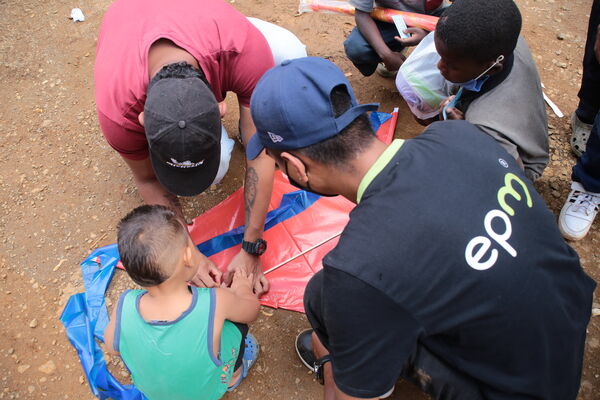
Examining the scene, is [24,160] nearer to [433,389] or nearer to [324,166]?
[324,166]

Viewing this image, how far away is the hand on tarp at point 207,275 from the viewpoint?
2.30 m

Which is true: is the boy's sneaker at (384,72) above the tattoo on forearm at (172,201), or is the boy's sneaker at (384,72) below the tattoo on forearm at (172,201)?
below

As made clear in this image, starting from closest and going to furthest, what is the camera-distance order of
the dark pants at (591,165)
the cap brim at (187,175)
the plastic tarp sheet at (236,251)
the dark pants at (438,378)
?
1. the dark pants at (438,378)
2. the cap brim at (187,175)
3. the plastic tarp sheet at (236,251)
4. the dark pants at (591,165)

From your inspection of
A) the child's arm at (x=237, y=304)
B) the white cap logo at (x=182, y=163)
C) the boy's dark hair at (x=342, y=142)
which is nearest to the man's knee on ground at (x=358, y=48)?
the white cap logo at (x=182, y=163)

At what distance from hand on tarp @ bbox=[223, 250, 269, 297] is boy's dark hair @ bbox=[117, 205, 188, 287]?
773 mm

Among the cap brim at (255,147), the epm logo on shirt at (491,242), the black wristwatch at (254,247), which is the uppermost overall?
the cap brim at (255,147)

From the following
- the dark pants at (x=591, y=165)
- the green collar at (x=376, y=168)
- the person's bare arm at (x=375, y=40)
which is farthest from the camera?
the person's bare arm at (x=375, y=40)

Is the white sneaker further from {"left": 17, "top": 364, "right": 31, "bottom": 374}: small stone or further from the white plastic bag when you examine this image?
{"left": 17, "top": 364, "right": 31, "bottom": 374}: small stone

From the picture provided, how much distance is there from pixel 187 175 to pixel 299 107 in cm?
82

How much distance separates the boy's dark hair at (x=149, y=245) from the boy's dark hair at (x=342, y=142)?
1.94 ft

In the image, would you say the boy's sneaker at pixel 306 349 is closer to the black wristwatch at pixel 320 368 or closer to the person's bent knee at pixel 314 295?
the black wristwatch at pixel 320 368

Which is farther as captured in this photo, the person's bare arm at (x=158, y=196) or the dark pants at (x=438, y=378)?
the person's bare arm at (x=158, y=196)

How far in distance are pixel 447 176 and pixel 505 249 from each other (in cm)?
24

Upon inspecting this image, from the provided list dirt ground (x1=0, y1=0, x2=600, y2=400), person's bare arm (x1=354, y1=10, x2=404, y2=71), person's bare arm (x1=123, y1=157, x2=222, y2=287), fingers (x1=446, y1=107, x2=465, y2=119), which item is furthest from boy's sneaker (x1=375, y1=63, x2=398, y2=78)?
person's bare arm (x1=123, y1=157, x2=222, y2=287)
